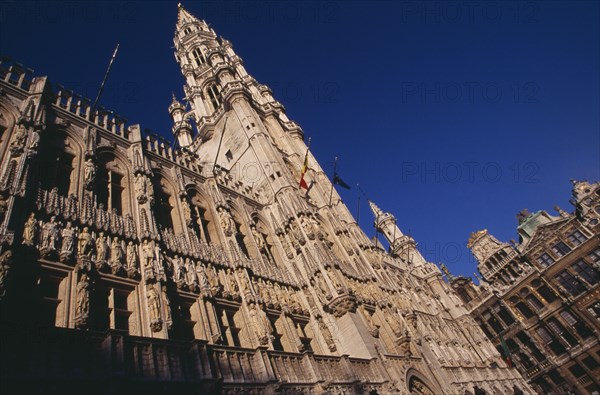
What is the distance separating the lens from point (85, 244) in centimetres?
1223

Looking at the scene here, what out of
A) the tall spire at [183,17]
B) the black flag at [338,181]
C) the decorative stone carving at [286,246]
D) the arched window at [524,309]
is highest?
the tall spire at [183,17]

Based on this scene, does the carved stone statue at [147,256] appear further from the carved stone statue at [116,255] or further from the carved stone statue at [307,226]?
the carved stone statue at [307,226]

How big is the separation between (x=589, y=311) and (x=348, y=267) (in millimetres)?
41951

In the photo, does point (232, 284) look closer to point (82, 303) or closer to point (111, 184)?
point (82, 303)

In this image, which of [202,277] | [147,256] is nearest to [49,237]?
[147,256]

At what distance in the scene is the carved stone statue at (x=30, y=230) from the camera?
1094 cm

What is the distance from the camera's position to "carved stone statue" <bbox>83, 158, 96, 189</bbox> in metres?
14.8

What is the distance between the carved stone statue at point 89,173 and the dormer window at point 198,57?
37.7 metres

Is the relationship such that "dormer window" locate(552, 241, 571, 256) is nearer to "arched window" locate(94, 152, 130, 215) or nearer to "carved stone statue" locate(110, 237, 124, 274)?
"arched window" locate(94, 152, 130, 215)

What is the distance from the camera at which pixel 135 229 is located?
1477cm

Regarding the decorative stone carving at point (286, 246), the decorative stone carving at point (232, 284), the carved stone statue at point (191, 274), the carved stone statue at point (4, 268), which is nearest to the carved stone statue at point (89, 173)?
the carved stone statue at point (191, 274)

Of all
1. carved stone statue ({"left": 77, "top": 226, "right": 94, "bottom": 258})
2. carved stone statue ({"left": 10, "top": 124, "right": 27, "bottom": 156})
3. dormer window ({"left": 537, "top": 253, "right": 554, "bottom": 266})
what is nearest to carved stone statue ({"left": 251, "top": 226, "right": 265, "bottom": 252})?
carved stone statue ({"left": 77, "top": 226, "right": 94, "bottom": 258})

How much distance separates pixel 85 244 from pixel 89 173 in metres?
4.26

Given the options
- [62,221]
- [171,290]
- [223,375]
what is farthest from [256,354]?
[62,221]
